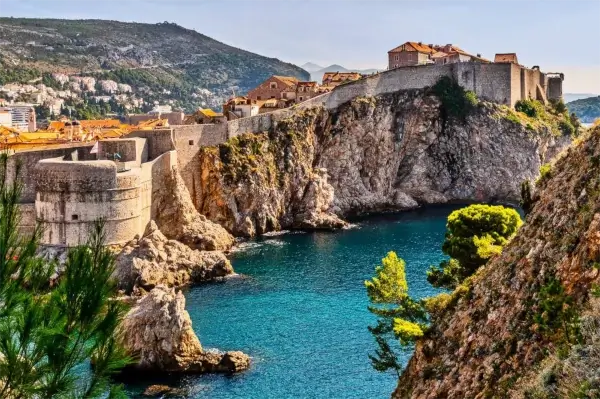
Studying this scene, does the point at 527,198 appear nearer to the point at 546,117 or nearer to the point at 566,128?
the point at 546,117

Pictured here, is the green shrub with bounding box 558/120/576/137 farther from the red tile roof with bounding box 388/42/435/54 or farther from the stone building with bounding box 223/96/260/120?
the stone building with bounding box 223/96/260/120

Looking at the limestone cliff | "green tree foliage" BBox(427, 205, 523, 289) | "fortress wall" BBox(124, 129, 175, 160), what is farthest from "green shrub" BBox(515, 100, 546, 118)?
"green tree foliage" BBox(427, 205, 523, 289)

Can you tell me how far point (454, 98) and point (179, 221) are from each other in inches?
1214

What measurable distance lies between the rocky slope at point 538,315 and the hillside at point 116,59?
113747 mm

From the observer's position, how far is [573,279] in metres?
11.0

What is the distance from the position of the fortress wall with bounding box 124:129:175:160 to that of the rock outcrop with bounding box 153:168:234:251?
1.51 metres

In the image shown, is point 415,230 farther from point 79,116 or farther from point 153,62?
point 153,62

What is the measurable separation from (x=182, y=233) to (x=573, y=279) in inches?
1390

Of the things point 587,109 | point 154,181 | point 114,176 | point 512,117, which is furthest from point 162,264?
point 587,109

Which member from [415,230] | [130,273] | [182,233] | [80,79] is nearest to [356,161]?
[415,230]

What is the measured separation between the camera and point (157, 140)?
45.8 m

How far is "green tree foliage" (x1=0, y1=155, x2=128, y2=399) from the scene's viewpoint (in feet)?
27.1

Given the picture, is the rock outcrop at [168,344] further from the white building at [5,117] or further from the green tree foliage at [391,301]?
the white building at [5,117]

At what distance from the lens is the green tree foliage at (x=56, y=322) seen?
27.1 feet
